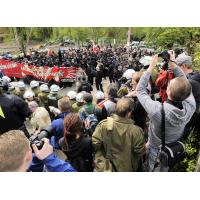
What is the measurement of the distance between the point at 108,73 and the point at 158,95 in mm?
9176

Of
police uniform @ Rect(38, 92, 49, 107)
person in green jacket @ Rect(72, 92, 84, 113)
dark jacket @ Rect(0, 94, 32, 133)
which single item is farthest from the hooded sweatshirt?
police uniform @ Rect(38, 92, 49, 107)

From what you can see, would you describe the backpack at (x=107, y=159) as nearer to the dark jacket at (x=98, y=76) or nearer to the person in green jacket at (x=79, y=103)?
the person in green jacket at (x=79, y=103)

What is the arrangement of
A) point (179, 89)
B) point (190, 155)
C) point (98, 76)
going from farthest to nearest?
point (98, 76), point (190, 155), point (179, 89)

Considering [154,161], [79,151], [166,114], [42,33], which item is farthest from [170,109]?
[42,33]

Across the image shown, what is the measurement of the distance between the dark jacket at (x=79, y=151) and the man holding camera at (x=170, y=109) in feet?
1.85

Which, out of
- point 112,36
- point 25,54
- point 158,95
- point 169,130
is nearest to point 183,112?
point 169,130

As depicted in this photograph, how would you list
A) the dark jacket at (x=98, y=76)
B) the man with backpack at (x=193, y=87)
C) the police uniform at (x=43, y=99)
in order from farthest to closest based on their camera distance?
the dark jacket at (x=98, y=76) < the police uniform at (x=43, y=99) < the man with backpack at (x=193, y=87)

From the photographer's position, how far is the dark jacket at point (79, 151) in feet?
8.73

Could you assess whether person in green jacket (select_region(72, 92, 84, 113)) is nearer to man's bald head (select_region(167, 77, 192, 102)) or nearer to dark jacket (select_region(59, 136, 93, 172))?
dark jacket (select_region(59, 136, 93, 172))

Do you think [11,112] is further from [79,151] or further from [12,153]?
[12,153]

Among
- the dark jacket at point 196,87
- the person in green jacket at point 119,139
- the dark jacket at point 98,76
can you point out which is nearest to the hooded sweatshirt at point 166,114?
the person in green jacket at point 119,139

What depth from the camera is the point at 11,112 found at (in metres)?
3.49

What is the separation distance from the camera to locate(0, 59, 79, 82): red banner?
42.1ft

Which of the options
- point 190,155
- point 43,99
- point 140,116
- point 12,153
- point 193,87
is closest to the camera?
point 12,153
